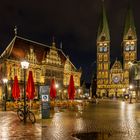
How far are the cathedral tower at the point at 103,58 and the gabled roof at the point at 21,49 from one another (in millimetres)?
61176

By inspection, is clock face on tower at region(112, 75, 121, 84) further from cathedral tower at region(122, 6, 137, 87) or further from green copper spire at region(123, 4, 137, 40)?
green copper spire at region(123, 4, 137, 40)

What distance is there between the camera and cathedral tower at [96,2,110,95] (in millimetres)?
159250

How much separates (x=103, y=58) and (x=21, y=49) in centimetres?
7778

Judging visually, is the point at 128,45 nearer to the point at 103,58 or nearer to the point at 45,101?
the point at 103,58

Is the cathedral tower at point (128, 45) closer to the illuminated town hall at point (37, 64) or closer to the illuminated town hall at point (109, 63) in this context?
the illuminated town hall at point (109, 63)

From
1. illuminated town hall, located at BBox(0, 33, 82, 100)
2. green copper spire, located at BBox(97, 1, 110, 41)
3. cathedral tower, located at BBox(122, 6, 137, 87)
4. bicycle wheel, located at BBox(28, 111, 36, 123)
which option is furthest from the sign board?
green copper spire, located at BBox(97, 1, 110, 41)

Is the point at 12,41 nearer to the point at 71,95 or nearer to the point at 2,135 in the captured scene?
the point at 71,95

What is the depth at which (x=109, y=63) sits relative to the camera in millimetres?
160500

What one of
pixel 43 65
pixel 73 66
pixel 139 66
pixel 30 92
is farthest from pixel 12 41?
pixel 30 92

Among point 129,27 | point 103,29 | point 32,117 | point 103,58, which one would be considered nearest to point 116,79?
point 103,58

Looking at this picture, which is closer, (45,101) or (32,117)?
(32,117)

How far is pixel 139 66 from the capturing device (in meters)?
99.8

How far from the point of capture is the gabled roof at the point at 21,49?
83688mm

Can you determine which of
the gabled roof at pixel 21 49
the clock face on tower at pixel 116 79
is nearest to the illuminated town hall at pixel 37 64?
the gabled roof at pixel 21 49
